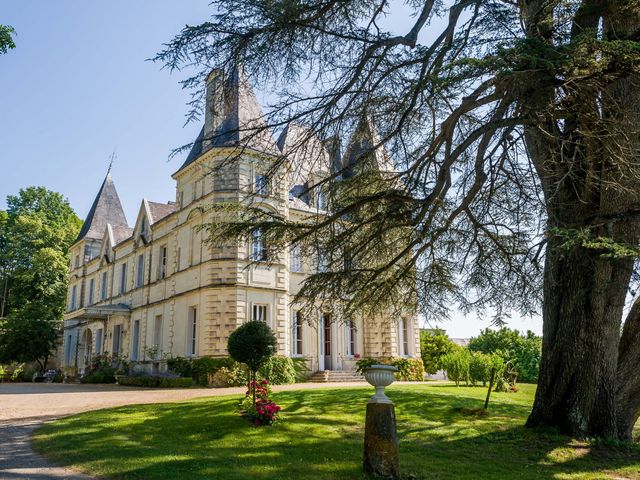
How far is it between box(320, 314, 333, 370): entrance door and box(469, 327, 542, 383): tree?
7.96 meters

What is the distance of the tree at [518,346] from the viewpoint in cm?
2688

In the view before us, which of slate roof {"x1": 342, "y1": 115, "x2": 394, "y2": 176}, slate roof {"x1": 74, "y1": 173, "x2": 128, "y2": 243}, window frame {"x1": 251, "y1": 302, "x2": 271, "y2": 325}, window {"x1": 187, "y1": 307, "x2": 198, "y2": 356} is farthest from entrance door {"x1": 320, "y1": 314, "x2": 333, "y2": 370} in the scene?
slate roof {"x1": 74, "y1": 173, "x2": 128, "y2": 243}

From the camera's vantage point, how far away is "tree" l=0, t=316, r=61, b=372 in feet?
115

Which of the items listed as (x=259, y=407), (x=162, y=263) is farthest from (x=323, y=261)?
(x=162, y=263)

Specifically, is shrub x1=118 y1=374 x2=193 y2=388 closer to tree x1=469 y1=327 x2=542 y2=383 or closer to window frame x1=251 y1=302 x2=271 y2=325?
window frame x1=251 y1=302 x2=271 y2=325

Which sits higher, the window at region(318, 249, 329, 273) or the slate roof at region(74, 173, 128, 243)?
the slate roof at region(74, 173, 128, 243)

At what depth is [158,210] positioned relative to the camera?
1172 inches

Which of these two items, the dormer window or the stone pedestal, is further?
the dormer window

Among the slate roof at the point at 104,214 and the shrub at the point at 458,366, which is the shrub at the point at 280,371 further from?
the slate roof at the point at 104,214

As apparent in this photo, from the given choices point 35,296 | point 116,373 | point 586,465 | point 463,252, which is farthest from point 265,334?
point 35,296

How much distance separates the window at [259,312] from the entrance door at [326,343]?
3.20 m

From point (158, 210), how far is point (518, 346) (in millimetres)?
21298

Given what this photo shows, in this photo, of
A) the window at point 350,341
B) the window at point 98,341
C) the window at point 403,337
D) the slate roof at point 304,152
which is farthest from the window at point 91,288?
the slate roof at point 304,152

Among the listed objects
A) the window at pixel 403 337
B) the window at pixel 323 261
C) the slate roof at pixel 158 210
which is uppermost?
the slate roof at pixel 158 210
